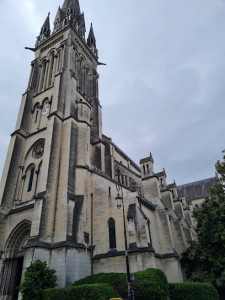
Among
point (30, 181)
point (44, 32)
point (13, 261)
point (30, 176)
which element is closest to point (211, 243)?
point (13, 261)

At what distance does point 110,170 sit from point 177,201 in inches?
469

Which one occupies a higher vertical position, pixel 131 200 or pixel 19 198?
pixel 19 198

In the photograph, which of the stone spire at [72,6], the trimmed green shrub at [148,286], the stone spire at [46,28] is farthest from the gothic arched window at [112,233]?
the stone spire at [72,6]

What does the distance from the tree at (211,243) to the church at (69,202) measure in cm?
222

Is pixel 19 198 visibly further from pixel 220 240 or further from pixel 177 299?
pixel 220 240

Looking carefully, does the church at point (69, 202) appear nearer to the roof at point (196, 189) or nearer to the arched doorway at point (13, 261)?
the arched doorway at point (13, 261)

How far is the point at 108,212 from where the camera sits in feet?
63.0

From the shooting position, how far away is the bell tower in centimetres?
1642

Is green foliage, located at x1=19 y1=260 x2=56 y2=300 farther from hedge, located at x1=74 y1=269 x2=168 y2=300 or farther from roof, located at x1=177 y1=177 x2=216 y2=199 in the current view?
roof, located at x1=177 y1=177 x2=216 y2=199

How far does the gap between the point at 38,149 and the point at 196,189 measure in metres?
39.2

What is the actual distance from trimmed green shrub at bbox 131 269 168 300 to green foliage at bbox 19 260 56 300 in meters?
5.36

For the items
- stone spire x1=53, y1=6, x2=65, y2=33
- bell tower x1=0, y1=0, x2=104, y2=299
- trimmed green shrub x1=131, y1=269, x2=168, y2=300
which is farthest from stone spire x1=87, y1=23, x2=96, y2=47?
trimmed green shrub x1=131, y1=269, x2=168, y2=300

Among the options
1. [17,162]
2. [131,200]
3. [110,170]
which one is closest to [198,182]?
[110,170]

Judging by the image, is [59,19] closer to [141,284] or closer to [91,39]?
[91,39]
